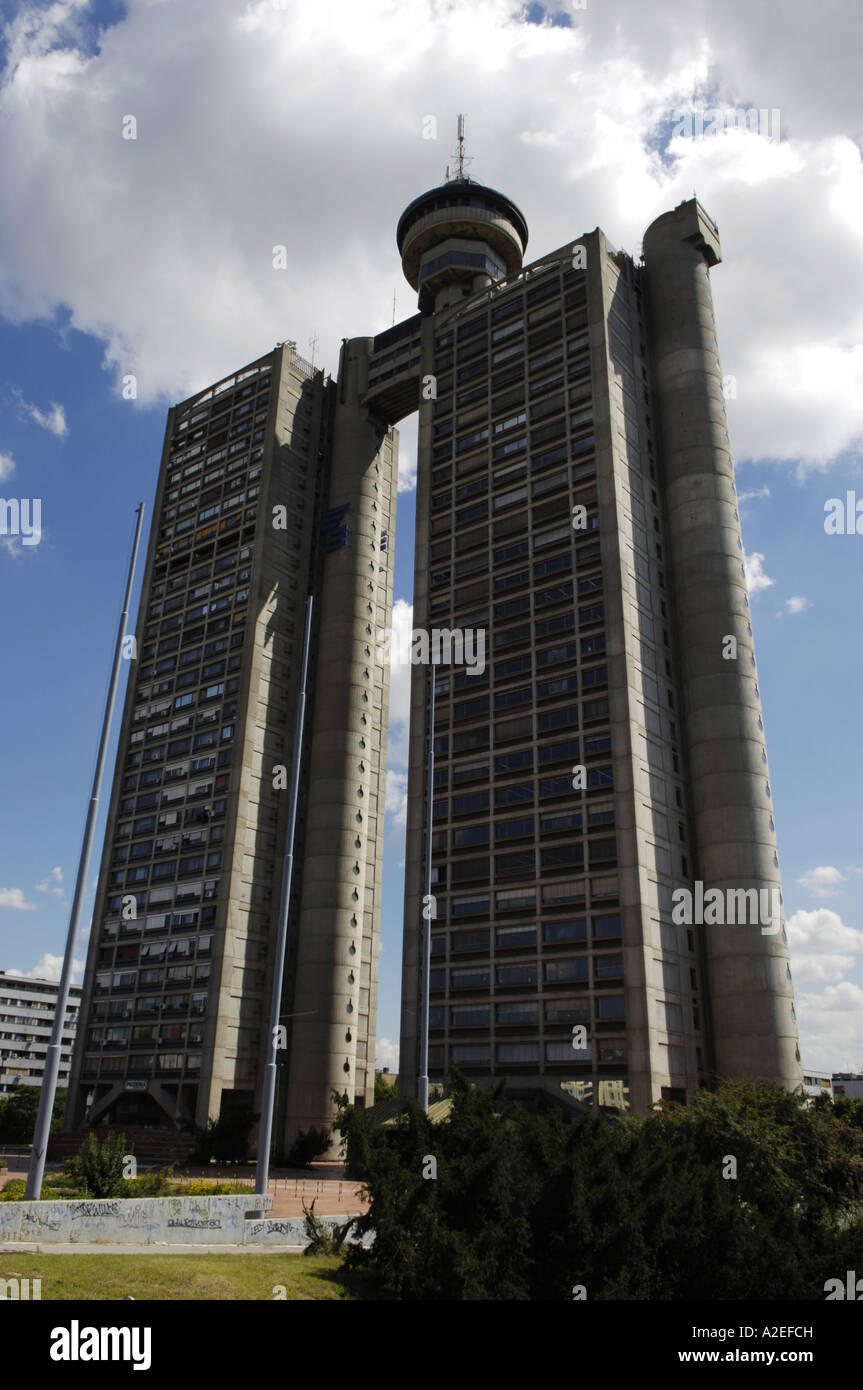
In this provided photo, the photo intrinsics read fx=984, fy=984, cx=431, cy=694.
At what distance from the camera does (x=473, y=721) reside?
7700 cm

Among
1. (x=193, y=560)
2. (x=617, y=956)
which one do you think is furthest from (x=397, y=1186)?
(x=193, y=560)

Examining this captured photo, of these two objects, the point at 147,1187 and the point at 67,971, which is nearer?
the point at 67,971

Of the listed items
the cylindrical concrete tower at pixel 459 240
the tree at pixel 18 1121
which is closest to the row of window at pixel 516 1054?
the tree at pixel 18 1121

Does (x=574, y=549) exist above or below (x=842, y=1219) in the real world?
above

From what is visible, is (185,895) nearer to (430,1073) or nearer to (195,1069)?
(195,1069)

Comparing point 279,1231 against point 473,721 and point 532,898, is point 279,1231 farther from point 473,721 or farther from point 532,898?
point 473,721

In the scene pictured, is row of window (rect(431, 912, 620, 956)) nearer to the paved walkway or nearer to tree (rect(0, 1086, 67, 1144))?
the paved walkway

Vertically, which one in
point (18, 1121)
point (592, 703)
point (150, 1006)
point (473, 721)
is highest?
point (473, 721)

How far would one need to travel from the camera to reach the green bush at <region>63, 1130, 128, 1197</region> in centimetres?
2830

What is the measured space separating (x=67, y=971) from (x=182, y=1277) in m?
8.40

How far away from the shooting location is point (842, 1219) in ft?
111

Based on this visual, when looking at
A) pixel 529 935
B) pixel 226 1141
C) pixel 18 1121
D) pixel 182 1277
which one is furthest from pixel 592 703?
pixel 18 1121

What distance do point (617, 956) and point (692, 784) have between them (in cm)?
1547

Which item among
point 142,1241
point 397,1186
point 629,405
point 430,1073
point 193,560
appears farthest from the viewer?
point 193,560
